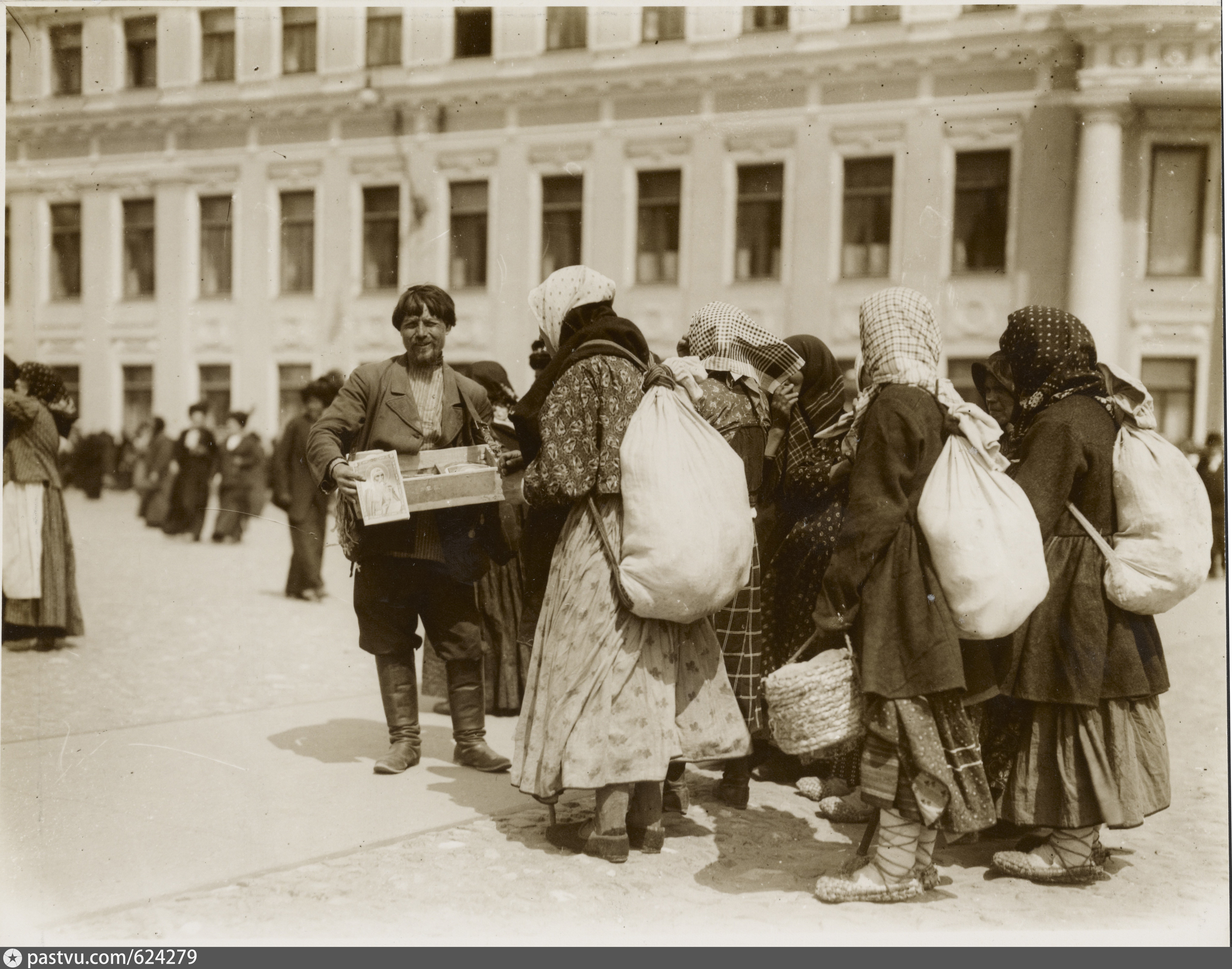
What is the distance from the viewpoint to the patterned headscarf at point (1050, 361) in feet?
12.4

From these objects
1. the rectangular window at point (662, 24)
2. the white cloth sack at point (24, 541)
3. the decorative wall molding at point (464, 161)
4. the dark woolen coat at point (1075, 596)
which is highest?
the rectangular window at point (662, 24)

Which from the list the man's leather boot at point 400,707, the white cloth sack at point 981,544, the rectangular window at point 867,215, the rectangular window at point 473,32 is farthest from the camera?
the rectangular window at point 867,215

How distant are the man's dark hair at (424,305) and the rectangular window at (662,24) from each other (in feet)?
20.8

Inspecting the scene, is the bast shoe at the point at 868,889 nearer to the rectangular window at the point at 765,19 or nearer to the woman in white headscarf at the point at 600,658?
the woman in white headscarf at the point at 600,658

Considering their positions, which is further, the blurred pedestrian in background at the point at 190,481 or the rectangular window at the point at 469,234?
the rectangular window at the point at 469,234

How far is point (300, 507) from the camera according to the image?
11.3 metres

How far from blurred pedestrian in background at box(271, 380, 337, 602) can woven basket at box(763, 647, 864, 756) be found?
23.8 feet

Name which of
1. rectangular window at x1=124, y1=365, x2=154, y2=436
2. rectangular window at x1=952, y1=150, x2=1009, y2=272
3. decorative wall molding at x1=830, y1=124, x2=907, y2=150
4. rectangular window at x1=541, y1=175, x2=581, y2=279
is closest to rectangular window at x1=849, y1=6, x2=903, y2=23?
decorative wall molding at x1=830, y1=124, x2=907, y2=150

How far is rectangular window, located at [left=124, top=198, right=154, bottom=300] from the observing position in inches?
531

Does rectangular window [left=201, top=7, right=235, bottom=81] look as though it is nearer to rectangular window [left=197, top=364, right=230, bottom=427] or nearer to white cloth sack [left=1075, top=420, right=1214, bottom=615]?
white cloth sack [left=1075, top=420, right=1214, bottom=615]

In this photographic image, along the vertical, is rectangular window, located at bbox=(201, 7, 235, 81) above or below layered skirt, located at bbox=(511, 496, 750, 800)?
above

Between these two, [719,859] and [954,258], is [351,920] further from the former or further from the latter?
[954,258]

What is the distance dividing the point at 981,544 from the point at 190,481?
48.9ft

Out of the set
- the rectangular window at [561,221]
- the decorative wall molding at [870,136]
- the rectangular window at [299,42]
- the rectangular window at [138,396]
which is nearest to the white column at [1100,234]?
the decorative wall molding at [870,136]
